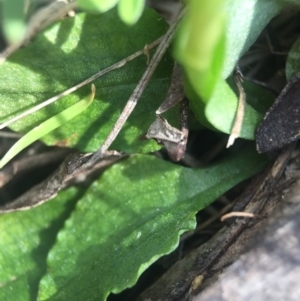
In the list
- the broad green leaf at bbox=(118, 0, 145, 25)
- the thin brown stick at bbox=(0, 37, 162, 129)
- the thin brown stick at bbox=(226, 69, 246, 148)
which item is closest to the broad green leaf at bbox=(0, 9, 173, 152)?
the thin brown stick at bbox=(0, 37, 162, 129)

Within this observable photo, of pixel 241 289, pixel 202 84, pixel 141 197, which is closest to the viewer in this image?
pixel 202 84

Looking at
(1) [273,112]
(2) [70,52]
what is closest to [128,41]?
(2) [70,52]

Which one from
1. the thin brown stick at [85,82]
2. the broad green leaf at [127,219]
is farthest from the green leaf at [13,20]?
the broad green leaf at [127,219]

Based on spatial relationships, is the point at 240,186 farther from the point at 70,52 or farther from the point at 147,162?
the point at 70,52

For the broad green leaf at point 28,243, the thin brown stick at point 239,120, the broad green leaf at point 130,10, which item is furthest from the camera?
the broad green leaf at point 28,243

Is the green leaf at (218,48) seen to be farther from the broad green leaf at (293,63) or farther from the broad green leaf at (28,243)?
the broad green leaf at (28,243)

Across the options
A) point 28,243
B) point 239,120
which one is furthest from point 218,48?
point 28,243
